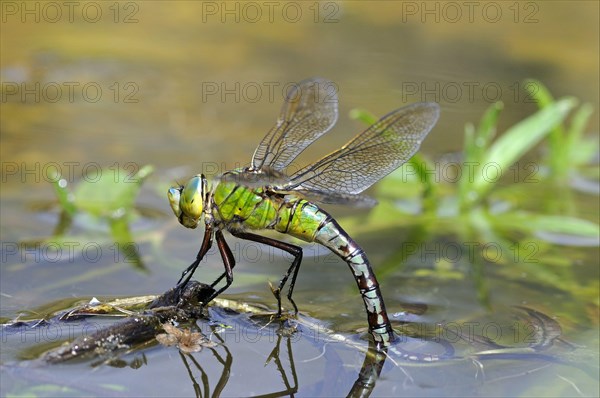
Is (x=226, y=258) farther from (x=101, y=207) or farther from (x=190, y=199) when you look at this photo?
(x=101, y=207)

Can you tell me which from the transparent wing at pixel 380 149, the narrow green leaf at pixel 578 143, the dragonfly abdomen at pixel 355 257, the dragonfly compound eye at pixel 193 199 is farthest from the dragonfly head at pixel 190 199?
the narrow green leaf at pixel 578 143

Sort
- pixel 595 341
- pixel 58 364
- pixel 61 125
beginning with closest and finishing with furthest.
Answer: pixel 58 364 < pixel 595 341 < pixel 61 125

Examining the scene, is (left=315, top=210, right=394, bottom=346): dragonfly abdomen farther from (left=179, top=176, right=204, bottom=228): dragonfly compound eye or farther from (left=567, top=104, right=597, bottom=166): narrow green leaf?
(left=567, top=104, right=597, bottom=166): narrow green leaf

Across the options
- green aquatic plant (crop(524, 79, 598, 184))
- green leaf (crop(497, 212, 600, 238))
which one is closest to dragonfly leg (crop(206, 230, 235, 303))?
green leaf (crop(497, 212, 600, 238))

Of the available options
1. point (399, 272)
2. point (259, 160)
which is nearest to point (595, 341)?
point (399, 272)

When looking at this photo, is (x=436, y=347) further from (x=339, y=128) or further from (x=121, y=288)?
(x=339, y=128)

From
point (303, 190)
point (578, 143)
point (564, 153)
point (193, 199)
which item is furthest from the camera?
point (578, 143)

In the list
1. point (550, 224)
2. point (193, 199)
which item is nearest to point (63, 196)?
point (193, 199)
